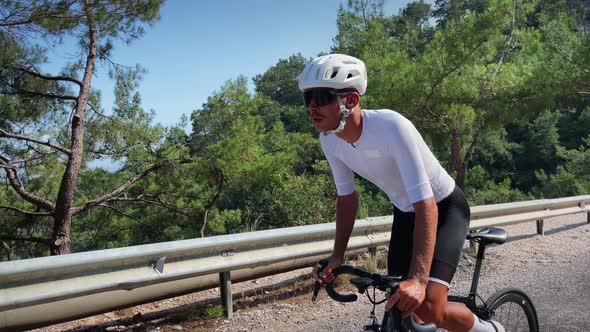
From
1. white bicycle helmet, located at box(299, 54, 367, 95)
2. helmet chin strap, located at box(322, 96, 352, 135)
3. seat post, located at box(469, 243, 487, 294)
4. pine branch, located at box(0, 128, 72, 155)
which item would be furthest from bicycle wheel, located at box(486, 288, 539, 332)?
pine branch, located at box(0, 128, 72, 155)

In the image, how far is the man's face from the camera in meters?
1.93

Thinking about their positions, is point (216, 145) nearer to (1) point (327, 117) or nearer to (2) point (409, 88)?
(2) point (409, 88)

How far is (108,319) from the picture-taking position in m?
3.96

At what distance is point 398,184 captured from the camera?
227 cm

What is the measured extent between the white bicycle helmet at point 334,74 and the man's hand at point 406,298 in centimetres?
77

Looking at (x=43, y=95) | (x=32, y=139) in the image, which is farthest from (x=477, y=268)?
(x=43, y=95)

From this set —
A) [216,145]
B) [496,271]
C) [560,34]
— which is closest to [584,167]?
[560,34]

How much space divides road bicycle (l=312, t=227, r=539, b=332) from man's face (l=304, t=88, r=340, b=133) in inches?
22.5

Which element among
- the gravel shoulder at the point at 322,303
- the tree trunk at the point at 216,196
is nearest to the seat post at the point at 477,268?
the gravel shoulder at the point at 322,303

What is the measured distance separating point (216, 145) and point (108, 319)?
1048cm

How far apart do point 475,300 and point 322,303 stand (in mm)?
2047

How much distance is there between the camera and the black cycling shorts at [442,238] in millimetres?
2076

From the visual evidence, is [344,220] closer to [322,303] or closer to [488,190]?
[322,303]

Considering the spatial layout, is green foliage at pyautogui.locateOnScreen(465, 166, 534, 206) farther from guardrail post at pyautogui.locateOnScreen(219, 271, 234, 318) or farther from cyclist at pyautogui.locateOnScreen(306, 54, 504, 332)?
cyclist at pyautogui.locateOnScreen(306, 54, 504, 332)
